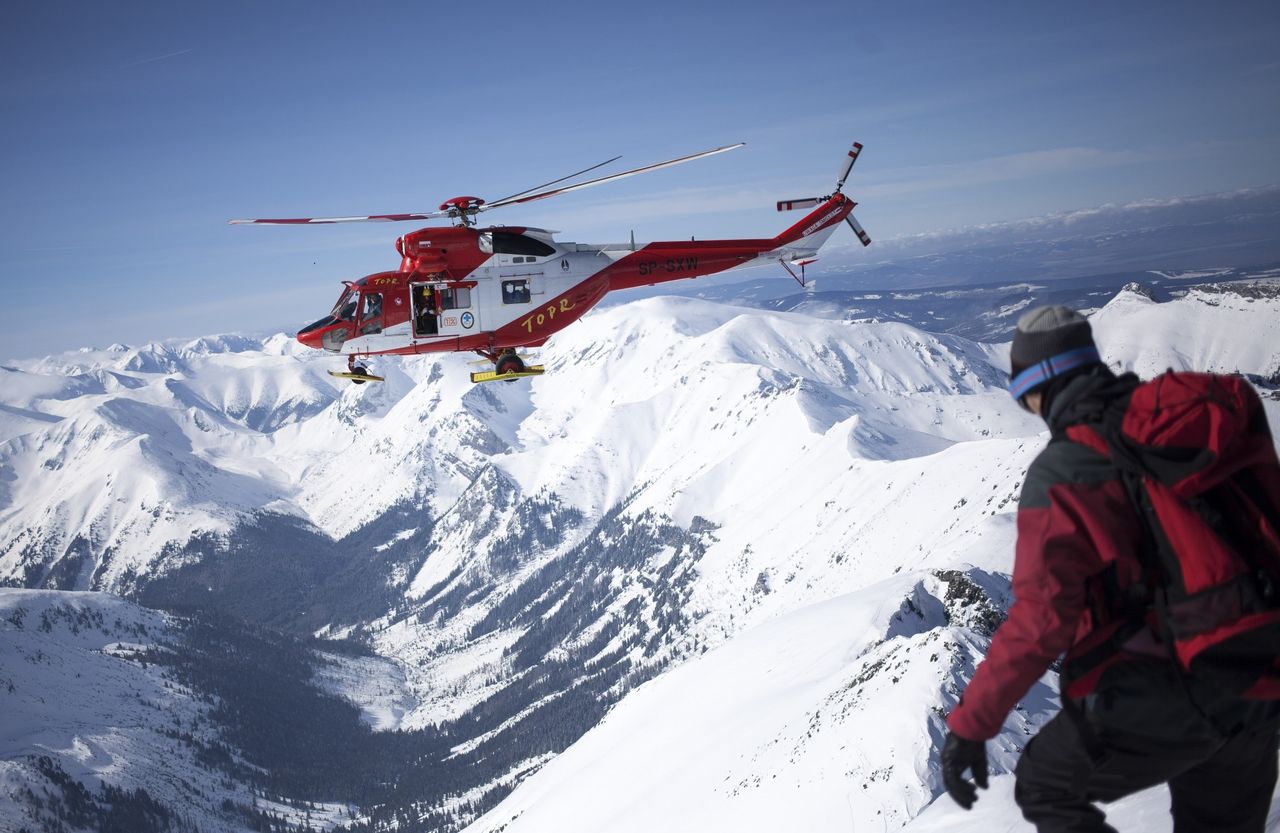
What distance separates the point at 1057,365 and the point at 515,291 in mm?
23222

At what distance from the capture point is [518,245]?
26297 mm

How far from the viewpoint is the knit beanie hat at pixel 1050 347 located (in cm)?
482

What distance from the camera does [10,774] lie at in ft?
522

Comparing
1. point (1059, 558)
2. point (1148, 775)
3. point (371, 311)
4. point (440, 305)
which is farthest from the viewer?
point (440, 305)

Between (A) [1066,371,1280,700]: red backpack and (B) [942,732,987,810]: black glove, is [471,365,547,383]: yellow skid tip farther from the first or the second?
(A) [1066,371,1280,700]: red backpack

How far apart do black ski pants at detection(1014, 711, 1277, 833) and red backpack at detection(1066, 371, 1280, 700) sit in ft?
1.99

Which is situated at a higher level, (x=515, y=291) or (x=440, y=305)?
(x=515, y=291)

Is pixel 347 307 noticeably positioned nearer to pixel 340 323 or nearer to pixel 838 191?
pixel 340 323

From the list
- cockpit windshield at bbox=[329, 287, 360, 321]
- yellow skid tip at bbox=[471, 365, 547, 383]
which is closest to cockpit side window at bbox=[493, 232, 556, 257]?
yellow skid tip at bbox=[471, 365, 547, 383]

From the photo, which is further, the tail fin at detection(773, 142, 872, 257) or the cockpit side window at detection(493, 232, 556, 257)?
the tail fin at detection(773, 142, 872, 257)

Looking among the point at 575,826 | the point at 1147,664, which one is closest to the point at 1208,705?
the point at 1147,664

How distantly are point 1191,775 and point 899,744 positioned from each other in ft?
125

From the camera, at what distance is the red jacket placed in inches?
169

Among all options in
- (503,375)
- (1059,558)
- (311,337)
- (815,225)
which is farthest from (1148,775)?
(815,225)
